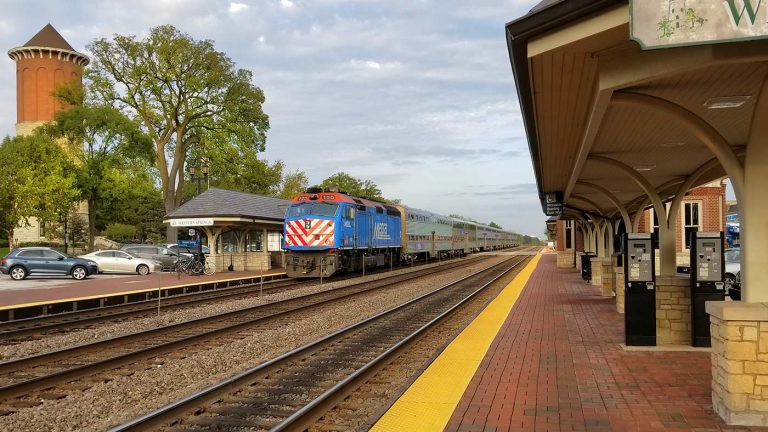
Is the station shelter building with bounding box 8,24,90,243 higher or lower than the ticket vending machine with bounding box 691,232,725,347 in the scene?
higher

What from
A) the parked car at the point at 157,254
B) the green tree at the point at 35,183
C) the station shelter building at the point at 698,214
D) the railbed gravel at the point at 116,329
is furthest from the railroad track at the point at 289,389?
the green tree at the point at 35,183

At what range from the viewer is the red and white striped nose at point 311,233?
24.3 m

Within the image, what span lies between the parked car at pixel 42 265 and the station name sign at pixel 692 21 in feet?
85.4

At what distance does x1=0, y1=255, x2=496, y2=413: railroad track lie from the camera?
7.50 meters

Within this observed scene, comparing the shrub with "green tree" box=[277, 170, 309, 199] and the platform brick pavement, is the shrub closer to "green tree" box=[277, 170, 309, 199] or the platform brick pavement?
"green tree" box=[277, 170, 309, 199]

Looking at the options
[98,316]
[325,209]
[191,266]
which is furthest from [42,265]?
[98,316]

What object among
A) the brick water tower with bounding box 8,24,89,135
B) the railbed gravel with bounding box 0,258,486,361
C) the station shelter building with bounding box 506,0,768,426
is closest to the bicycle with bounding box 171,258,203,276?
the railbed gravel with bounding box 0,258,486,361

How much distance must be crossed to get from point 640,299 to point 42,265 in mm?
24655

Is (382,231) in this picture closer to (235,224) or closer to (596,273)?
(235,224)

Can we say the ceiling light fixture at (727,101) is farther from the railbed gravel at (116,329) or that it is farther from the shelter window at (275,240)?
the shelter window at (275,240)

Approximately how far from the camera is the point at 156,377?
833cm

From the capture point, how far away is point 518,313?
13.7 metres

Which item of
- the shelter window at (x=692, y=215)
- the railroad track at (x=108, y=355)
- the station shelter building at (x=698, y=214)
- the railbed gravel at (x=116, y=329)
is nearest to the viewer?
the railroad track at (x=108, y=355)

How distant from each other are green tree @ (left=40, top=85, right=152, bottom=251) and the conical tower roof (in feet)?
80.2
